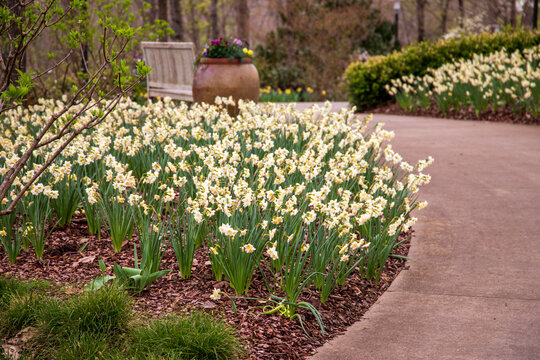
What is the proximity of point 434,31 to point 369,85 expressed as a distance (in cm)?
2369

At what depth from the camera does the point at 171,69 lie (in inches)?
426

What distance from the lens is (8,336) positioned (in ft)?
9.22

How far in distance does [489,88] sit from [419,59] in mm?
2811

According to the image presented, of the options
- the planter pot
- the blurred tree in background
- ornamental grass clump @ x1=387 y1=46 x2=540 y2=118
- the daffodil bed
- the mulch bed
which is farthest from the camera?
the blurred tree in background

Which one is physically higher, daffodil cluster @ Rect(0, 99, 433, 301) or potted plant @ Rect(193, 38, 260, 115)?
potted plant @ Rect(193, 38, 260, 115)

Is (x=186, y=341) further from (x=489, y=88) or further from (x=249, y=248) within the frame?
(x=489, y=88)

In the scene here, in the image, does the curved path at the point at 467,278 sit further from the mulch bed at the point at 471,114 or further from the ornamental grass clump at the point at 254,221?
the mulch bed at the point at 471,114

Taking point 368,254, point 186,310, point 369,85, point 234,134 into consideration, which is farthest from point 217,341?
point 369,85

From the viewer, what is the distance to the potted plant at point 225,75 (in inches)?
348

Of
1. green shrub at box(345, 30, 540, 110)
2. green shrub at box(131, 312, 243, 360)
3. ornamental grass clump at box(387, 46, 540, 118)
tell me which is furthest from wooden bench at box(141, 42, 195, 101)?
green shrub at box(131, 312, 243, 360)

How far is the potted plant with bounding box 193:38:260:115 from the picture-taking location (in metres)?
8.83

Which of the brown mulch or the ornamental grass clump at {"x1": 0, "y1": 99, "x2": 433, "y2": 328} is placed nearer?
the brown mulch

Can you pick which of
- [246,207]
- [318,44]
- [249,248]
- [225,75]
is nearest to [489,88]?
[225,75]

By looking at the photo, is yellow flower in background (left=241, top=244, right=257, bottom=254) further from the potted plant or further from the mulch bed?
the mulch bed
